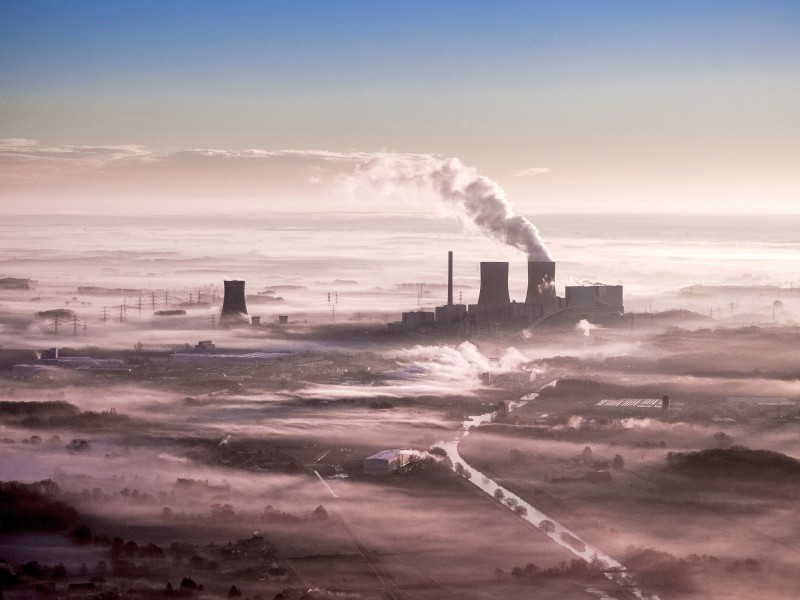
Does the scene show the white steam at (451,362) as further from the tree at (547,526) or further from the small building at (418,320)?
the tree at (547,526)

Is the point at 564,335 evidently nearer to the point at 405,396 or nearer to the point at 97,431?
the point at 405,396

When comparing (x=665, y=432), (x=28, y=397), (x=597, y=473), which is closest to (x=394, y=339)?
(x=28, y=397)

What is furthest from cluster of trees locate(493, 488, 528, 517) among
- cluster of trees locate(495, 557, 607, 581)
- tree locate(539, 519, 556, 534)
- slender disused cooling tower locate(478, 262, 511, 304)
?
slender disused cooling tower locate(478, 262, 511, 304)

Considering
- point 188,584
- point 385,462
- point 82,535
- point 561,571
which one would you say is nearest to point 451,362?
point 385,462

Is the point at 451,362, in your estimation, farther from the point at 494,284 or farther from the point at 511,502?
the point at 511,502

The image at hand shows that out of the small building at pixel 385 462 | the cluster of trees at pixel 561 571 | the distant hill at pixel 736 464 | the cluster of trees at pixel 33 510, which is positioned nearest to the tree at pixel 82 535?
the cluster of trees at pixel 33 510

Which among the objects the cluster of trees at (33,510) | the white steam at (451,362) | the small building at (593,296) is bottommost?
the cluster of trees at (33,510)

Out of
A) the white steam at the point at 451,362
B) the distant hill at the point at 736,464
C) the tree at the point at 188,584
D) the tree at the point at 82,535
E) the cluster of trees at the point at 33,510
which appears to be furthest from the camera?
the white steam at the point at 451,362

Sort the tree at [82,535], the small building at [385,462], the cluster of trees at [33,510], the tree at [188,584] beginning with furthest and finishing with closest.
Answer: the small building at [385,462] → the cluster of trees at [33,510] → the tree at [82,535] → the tree at [188,584]
